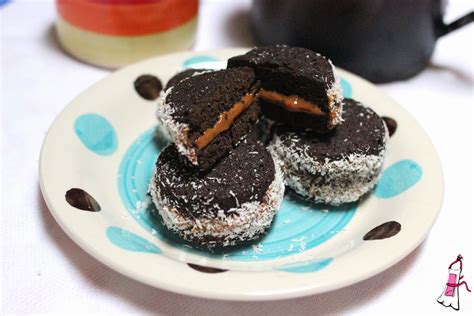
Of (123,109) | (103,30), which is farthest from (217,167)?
(103,30)

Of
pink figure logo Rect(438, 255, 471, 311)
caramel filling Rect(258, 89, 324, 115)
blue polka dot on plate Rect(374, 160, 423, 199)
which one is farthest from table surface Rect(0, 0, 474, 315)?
caramel filling Rect(258, 89, 324, 115)

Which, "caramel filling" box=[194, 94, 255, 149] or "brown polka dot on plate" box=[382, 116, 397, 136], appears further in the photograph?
"brown polka dot on plate" box=[382, 116, 397, 136]

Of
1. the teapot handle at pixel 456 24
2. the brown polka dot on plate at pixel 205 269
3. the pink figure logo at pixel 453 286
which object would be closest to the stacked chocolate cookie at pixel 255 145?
the brown polka dot on plate at pixel 205 269

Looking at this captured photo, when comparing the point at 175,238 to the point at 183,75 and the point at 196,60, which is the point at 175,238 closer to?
the point at 183,75

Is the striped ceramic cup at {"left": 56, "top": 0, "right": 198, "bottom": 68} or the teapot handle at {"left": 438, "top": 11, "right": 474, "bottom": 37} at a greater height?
the teapot handle at {"left": 438, "top": 11, "right": 474, "bottom": 37}

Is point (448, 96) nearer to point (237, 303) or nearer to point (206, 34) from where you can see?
point (206, 34)

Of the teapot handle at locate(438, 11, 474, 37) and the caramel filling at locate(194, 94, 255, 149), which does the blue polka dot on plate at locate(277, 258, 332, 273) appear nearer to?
the caramel filling at locate(194, 94, 255, 149)

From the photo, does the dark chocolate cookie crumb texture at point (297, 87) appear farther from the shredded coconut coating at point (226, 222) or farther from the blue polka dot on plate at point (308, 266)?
the blue polka dot on plate at point (308, 266)
